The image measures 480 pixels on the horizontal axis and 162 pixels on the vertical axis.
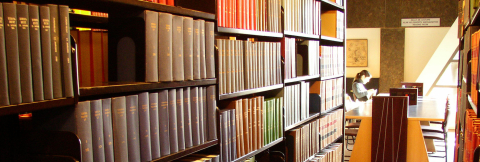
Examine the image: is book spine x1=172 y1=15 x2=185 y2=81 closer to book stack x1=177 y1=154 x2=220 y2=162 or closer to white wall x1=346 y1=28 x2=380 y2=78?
book stack x1=177 y1=154 x2=220 y2=162

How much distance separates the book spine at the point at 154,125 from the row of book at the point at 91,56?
253 millimetres

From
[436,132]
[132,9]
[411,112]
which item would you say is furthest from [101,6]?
[436,132]

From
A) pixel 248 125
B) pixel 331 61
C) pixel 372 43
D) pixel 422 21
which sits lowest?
pixel 248 125

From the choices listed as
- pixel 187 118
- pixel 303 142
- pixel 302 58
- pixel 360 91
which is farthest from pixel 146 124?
pixel 360 91

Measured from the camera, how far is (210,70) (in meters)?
1.73

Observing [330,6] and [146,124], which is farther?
[330,6]

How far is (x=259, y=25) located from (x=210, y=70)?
557 mm

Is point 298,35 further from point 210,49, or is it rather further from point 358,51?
point 358,51

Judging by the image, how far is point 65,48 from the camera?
→ 106cm

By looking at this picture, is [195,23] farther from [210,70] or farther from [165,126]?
[165,126]

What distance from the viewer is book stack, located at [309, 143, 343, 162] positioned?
3.05 metres

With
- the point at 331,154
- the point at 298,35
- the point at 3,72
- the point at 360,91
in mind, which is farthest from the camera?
the point at 360,91

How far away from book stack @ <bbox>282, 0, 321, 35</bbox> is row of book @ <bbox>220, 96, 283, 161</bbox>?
1.75 ft

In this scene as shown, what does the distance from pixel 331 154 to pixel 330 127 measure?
24 centimetres
